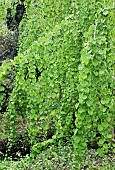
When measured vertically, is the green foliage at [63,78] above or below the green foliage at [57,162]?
above

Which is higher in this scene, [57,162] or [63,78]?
[63,78]

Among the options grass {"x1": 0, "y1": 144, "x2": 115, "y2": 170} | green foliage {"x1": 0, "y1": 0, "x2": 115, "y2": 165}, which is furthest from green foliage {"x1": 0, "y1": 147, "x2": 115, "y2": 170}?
green foliage {"x1": 0, "y1": 0, "x2": 115, "y2": 165}

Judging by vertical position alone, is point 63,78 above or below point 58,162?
above

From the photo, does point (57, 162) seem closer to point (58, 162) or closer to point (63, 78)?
point (58, 162)

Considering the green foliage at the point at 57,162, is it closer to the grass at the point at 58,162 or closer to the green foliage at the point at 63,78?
the grass at the point at 58,162

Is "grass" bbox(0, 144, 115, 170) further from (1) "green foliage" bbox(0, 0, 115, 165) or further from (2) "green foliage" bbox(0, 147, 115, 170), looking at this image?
(1) "green foliage" bbox(0, 0, 115, 165)

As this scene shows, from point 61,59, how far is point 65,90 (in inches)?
13.0

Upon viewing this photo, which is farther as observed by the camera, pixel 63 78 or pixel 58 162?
pixel 58 162

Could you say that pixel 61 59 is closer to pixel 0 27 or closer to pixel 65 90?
pixel 65 90

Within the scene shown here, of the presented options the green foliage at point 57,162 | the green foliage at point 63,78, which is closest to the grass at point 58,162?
the green foliage at point 57,162

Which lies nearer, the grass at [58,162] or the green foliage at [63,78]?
the green foliage at [63,78]

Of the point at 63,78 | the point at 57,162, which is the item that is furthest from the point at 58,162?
the point at 63,78

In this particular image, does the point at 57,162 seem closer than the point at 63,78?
No

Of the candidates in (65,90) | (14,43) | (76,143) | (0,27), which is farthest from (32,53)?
(0,27)
